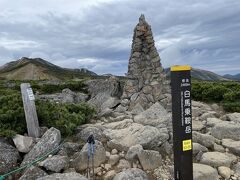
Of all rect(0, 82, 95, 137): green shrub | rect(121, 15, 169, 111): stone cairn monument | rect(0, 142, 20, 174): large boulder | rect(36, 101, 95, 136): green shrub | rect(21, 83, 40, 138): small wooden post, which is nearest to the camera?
rect(0, 142, 20, 174): large boulder

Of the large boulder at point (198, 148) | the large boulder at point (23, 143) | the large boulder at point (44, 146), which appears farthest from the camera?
the large boulder at point (198, 148)

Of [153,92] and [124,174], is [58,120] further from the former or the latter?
[153,92]

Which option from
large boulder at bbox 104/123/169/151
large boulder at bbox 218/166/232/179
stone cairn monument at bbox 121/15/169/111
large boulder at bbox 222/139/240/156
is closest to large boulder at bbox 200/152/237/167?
large boulder at bbox 218/166/232/179

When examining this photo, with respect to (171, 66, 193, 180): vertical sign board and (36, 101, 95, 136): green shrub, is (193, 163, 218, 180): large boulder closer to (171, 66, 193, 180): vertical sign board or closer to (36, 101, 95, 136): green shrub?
(171, 66, 193, 180): vertical sign board

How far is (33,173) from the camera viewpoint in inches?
255

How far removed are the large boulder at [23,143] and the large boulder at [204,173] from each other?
3810 mm

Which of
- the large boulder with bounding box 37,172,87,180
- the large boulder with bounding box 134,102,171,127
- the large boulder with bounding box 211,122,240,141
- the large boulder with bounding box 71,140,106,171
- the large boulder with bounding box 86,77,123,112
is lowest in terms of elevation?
the large boulder with bounding box 37,172,87,180

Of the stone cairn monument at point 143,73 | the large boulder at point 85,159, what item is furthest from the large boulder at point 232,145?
the stone cairn monument at point 143,73

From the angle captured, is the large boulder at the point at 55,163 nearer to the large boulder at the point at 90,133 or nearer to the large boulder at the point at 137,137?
the large boulder at the point at 137,137

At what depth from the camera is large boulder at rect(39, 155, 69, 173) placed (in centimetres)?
666

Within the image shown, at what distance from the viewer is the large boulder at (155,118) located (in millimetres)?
9297

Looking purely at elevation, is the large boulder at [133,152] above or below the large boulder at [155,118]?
below

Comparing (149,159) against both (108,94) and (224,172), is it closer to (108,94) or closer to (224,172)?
(224,172)

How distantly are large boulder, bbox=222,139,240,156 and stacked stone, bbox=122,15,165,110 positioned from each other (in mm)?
5496
